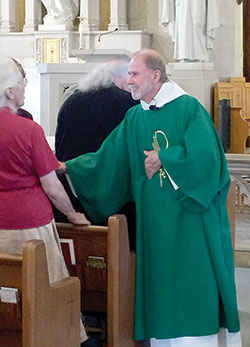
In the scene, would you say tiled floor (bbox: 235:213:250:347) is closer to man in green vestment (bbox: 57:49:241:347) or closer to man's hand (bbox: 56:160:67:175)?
man in green vestment (bbox: 57:49:241:347)

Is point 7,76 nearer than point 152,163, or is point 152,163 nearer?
point 7,76

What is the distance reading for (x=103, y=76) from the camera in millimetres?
3574

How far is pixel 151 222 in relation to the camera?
11.0 feet

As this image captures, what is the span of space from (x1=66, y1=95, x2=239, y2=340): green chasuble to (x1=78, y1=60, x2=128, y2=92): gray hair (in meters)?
0.26

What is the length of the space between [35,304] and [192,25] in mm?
8605

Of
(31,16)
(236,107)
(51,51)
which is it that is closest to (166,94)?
(236,107)

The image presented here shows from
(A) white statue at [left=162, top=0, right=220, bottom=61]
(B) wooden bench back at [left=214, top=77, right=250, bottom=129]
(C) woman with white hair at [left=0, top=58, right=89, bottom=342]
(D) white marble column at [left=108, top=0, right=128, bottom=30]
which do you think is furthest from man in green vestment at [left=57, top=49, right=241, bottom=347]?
(D) white marble column at [left=108, top=0, right=128, bottom=30]

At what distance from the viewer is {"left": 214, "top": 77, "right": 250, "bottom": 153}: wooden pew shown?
1005 cm

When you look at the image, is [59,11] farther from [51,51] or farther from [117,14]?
[117,14]

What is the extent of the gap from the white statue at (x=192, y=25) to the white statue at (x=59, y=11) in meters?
2.58

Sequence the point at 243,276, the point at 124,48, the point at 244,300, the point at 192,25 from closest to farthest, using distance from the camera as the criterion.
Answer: the point at 244,300
the point at 243,276
the point at 192,25
the point at 124,48

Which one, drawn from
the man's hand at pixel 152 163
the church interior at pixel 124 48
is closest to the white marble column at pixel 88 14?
the church interior at pixel 124 48

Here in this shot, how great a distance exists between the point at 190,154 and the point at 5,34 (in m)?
10.8

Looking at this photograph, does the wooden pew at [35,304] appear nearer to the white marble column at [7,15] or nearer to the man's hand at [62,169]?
the man's hand at [62,169]
